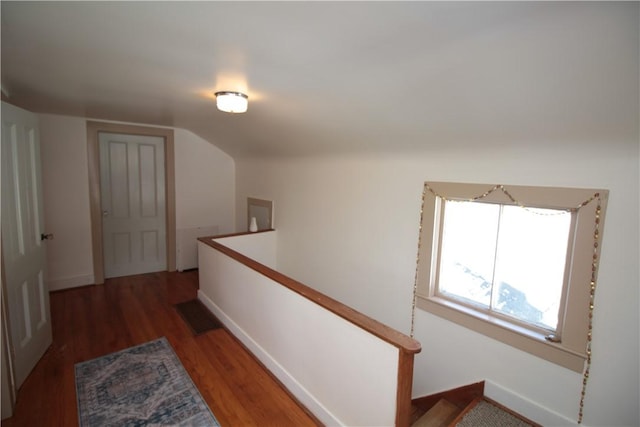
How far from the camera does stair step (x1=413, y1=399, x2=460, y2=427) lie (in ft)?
6.95

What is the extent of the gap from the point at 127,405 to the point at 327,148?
252 centimetres

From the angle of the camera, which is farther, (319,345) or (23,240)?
(23,240)

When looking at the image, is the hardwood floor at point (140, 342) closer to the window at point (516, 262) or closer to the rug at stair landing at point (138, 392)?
the rug at stair landing at point (138, 392)

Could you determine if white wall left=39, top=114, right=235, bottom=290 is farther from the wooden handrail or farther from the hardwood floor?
the wooden handrail

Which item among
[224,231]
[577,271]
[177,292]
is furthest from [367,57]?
[224,231]

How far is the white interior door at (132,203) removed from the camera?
12.8 feet

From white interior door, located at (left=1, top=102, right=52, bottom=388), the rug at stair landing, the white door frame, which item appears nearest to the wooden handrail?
the rug at stair landing

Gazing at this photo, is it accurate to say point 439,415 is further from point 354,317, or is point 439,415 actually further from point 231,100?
point 231,100

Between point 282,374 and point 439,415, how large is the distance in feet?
3.84

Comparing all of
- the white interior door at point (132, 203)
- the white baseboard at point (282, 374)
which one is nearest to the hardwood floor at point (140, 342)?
the white baseboard at point (282, 374)

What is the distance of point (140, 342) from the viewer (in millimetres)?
2670

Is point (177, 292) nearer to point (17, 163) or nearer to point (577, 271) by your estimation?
point (17, 163)

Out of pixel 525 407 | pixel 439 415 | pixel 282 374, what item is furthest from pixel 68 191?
pixel 525 407

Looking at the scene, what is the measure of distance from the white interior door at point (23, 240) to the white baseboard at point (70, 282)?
1.40m
